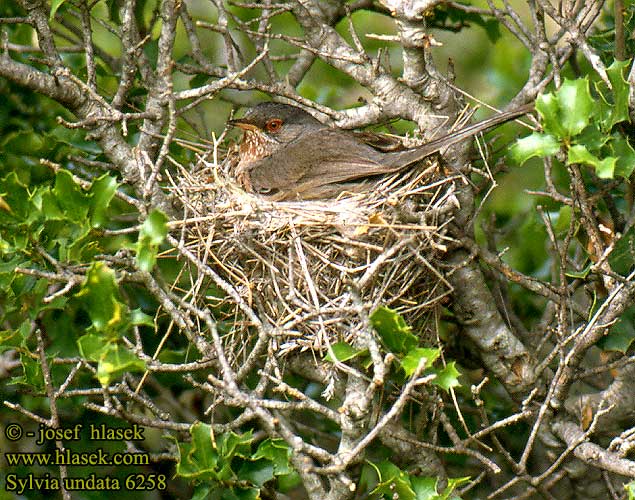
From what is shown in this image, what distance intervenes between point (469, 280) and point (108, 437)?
6.89 ft

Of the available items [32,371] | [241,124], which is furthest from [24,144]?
[32,371]

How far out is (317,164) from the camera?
208 inches

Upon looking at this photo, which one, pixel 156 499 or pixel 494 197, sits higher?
pixel 494 197

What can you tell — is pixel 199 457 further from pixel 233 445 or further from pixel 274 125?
pixel 274 125

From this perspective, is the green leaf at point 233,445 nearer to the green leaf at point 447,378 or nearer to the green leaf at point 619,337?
the green leaf at point 447,378

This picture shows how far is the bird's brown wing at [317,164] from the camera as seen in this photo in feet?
16.7

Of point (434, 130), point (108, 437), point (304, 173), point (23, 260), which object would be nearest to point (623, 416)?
point (434, 130)

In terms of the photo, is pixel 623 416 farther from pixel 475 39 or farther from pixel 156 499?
pixel 475 39

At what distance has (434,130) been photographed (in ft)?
16.3

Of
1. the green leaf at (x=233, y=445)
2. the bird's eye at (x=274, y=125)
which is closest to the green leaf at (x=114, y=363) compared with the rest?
the green leaf at (x=233, y=445)

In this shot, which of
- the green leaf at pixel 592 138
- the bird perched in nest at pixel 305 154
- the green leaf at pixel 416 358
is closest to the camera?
the green leaf at pixel 416 358

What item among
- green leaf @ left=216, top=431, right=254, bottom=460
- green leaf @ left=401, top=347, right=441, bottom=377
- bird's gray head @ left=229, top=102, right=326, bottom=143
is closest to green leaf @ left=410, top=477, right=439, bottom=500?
green leaf @ left=401, top=347, right=441, bottom=377

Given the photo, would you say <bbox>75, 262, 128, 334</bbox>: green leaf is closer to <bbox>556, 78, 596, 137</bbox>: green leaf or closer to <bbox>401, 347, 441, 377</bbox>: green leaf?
<bbox>401, 347, 441, 377</bbox>: green leaf

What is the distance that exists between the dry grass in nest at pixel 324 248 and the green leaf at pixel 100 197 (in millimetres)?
896
